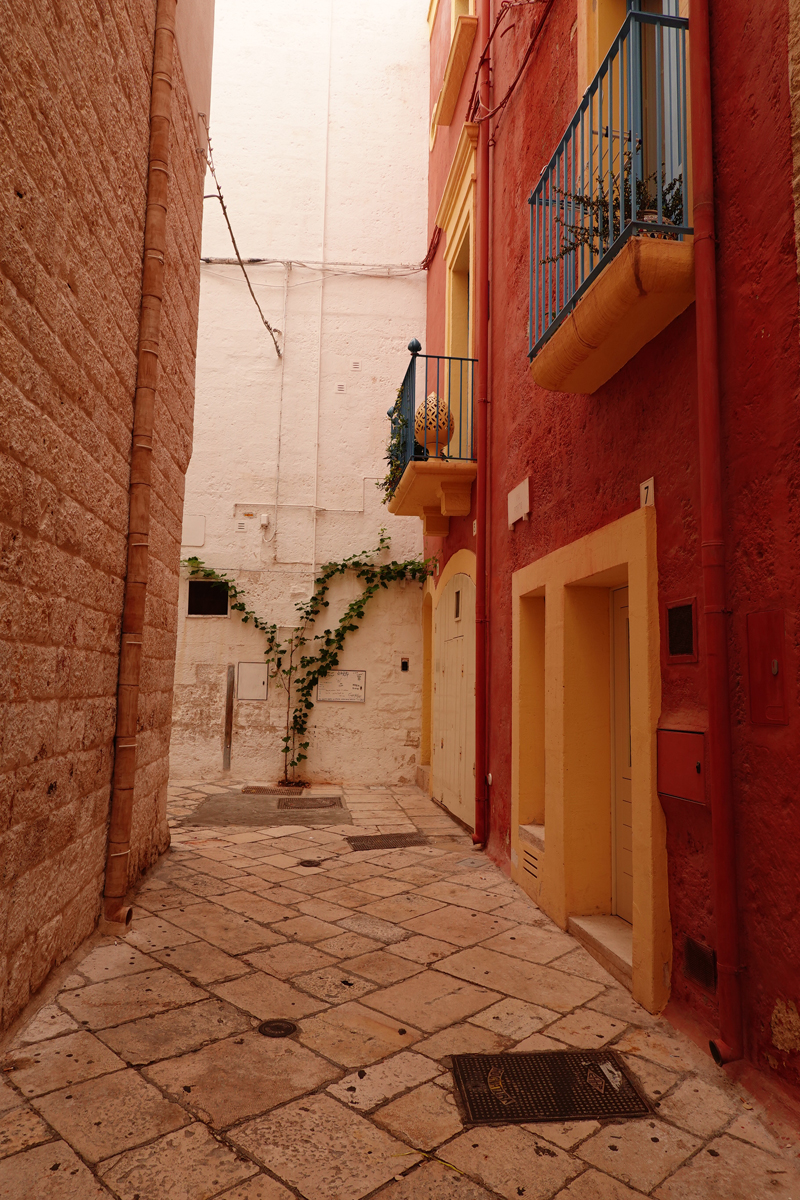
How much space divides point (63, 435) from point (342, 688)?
7128mm

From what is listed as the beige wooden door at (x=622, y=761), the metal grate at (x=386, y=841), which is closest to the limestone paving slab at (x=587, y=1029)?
the beige wooden door at (x=622, y=761)

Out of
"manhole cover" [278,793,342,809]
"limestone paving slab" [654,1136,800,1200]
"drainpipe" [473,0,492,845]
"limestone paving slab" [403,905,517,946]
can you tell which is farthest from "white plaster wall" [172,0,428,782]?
"limestone paving slab" [654,1136,800,1200]

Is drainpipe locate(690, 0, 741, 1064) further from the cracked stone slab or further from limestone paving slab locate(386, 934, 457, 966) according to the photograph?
limestone paving slab locate(386, 934, 457, 966)

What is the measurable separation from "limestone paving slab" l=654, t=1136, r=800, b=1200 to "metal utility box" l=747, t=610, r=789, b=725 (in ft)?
3.93

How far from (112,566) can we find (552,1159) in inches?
125

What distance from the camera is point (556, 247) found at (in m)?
4.45

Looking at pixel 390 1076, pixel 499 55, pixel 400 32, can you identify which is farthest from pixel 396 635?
pixel 400 32

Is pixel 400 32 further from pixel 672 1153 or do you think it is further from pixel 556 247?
pixel 672 1153

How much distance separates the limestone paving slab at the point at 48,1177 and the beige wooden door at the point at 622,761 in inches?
110

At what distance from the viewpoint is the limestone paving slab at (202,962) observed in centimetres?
350

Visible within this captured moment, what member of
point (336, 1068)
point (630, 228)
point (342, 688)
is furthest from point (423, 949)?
point (342, 688)

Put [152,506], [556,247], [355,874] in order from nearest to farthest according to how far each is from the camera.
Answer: [556,247], [152,506], [355,874]

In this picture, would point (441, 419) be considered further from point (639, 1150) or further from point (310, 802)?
point (639, 1150)

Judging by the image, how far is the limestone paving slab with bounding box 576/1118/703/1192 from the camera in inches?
84.5
